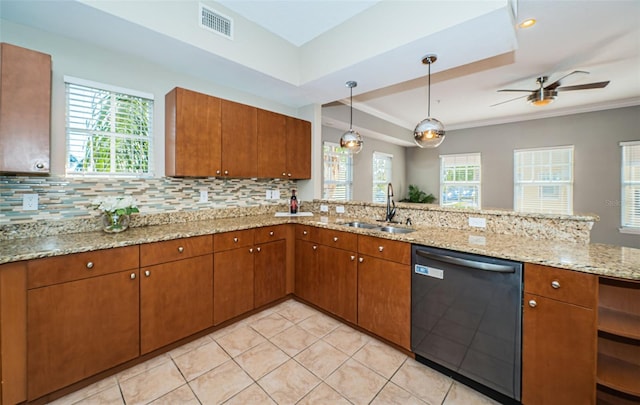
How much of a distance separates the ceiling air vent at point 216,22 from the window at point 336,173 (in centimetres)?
269

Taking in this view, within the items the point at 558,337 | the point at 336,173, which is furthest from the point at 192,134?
the point at 336,173

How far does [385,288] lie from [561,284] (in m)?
1.08

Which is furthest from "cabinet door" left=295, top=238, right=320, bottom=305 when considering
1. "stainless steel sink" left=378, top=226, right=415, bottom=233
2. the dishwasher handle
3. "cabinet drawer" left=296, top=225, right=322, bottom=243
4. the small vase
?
the small vase

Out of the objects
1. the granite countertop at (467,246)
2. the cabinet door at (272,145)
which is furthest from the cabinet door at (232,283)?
the cabinet door at (272,145)

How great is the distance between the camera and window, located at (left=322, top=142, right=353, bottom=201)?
16.0 ft

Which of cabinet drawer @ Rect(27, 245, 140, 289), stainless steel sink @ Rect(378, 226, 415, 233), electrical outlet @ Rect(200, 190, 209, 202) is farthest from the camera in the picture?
electrical outlet @ Rect(200, 190, 209, 202)

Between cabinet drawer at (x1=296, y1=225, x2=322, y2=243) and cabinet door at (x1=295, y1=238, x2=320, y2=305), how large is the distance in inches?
1.1

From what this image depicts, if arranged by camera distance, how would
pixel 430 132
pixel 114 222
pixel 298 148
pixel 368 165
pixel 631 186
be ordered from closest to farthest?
pixel 114 222 < pixel 430 132 < pixel 298 148 < pixel 631 186 < pixel 368 165

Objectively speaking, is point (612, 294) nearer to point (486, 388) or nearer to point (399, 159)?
point (486, 388)

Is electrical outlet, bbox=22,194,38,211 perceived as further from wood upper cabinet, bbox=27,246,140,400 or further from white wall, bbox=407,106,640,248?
white wall, bbox=407,106,640,248

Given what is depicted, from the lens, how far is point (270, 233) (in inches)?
105

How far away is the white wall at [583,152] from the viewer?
4418mm

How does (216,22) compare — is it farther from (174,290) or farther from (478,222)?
(478,222)

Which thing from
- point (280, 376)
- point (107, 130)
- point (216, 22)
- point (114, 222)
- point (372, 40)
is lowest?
point (280, 376)
